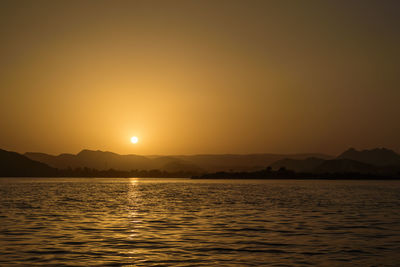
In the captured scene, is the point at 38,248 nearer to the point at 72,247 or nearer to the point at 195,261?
the point at 72,247

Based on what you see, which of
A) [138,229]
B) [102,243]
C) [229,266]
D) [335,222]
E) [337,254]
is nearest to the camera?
[229,266]

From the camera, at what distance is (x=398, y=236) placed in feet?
122

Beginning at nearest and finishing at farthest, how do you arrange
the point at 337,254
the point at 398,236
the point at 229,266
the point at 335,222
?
the point at 229,266 < the point at 337,254 < the point at 398,236 < the point at 335,222

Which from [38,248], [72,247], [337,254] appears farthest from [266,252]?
[38,248]

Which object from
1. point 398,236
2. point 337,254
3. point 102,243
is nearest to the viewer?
point 337,254

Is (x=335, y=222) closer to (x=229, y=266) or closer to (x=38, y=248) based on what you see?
(x=229, y=266)

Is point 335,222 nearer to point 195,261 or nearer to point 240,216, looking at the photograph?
point 240,216

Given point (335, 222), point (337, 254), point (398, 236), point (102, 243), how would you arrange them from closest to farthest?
point (337, 254)
point (102, 243)
point (398, 236)
point (335, 222)

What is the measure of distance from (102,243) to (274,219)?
920 inches

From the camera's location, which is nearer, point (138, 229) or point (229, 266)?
point (229, 266)

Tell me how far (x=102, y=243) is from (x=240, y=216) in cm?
2453

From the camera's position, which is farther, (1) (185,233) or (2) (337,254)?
(1) (185,233)

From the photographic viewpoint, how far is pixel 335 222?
47688 mm

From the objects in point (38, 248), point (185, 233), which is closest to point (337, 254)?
point (185, 233)
